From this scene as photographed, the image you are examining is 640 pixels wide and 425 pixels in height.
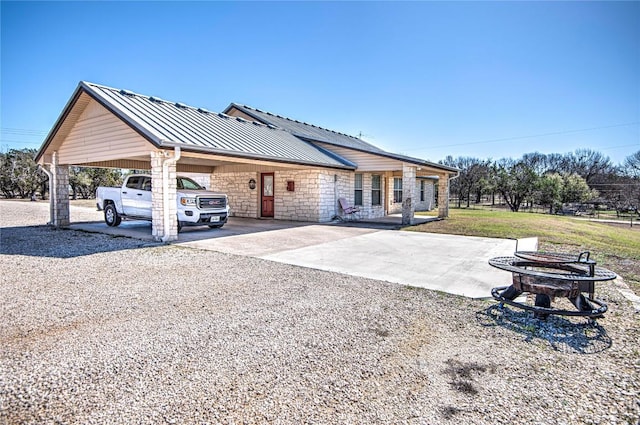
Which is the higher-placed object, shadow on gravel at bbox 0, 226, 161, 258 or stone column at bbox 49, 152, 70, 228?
stone column at bbox 49, 152, 70, 228

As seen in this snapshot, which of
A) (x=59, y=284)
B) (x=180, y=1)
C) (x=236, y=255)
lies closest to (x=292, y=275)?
(x=236, y=255)

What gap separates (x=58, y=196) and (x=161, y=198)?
639cm

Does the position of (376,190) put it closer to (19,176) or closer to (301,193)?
(301,193)

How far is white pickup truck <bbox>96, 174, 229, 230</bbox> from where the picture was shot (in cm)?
1048

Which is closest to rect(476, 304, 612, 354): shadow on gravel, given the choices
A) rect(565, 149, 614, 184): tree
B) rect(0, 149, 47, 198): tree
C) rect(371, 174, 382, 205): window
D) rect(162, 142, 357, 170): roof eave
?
rect(162, 142, 357, 170): roof eave

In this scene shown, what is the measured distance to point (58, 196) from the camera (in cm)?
1208

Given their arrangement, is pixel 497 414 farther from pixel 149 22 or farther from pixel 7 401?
pixel 149 22

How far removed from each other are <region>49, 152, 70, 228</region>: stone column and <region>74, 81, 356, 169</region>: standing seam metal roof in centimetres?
448

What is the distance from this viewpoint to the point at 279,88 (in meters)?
20.4

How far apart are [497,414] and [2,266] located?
8.13 metres

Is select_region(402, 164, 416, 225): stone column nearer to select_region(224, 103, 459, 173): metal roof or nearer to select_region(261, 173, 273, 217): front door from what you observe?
select_region(224, 103, 459, 173): metal roof

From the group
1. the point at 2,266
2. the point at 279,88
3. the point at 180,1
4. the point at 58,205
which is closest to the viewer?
the point at 2,266

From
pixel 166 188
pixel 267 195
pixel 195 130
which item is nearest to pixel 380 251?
pixel 166 188

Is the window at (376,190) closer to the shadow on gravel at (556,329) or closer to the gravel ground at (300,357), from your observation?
the gravel ground at (300,357)
